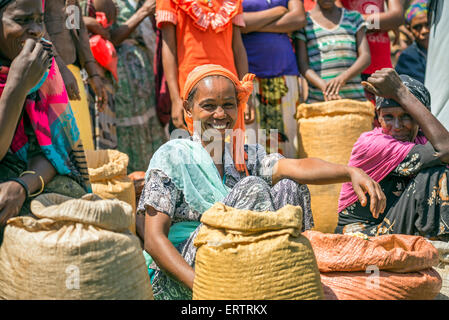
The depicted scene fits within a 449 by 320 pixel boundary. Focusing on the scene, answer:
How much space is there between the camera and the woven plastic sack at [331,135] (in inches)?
182

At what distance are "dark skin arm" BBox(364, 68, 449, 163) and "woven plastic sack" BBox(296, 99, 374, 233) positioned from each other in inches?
37.4

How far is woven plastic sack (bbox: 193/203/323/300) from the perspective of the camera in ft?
6.81

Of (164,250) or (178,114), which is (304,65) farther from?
(164,250)

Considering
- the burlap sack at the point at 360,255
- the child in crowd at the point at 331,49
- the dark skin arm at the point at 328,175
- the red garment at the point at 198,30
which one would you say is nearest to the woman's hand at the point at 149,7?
the red garment at the point at 198,30

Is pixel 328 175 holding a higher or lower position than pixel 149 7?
lower

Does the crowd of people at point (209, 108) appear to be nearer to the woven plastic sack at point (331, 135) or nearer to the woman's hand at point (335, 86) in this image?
the woman's hand at point (335, 86)

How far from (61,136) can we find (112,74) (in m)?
2.42

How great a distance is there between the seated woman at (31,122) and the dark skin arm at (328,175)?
104 cm

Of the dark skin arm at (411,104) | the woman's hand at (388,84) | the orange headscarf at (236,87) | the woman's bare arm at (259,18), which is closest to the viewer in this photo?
the orange headscarf at (236,87)

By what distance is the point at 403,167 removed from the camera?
3508mm

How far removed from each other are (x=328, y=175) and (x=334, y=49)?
253cm

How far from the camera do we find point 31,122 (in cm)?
267

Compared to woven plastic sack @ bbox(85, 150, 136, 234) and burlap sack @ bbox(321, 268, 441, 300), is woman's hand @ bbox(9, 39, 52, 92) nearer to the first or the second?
woven plastic sack @ bbox(85, 150, 136, 234)

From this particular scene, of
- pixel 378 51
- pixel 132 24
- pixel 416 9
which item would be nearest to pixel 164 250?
pixel 132 24
